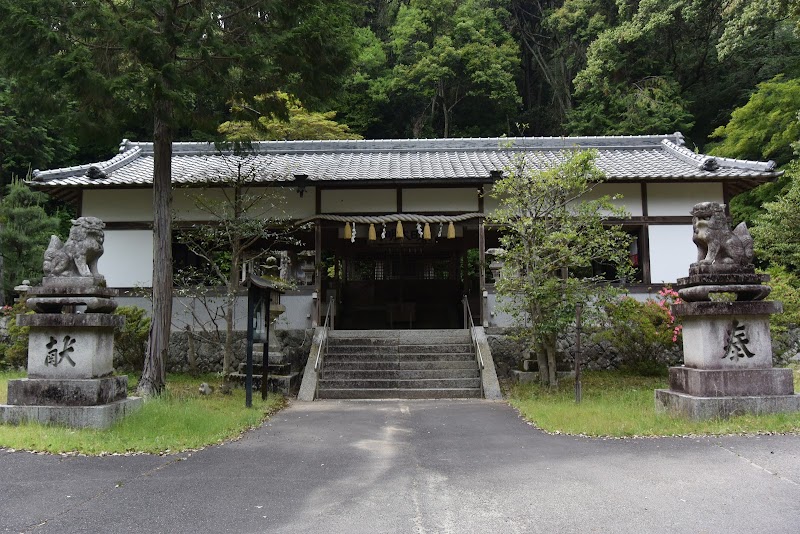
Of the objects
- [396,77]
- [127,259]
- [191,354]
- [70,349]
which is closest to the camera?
[70,349]

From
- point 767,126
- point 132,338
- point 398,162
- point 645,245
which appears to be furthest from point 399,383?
point 767,126

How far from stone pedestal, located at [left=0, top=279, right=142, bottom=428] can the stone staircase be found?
4938 mm

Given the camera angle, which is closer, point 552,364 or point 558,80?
point 552,364

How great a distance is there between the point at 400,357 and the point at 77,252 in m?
7.30

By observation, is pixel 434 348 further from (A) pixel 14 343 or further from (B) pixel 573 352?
(A) pixel 14 343

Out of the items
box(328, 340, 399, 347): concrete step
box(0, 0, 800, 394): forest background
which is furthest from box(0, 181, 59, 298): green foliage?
box(328, 340, 399, 347): concrete step

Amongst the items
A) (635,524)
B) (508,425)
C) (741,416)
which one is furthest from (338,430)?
(741,416)

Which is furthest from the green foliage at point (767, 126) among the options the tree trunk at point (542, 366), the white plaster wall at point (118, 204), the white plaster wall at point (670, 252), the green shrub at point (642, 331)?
the white plaster wall at point (118, 204)

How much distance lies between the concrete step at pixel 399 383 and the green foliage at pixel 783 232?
928cm

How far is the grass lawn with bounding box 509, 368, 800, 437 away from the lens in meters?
6.83

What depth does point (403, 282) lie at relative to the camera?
18828 mm

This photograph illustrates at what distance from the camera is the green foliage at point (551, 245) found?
35.7 ft

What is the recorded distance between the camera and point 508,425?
831 cm

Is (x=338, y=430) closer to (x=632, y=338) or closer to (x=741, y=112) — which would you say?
(x=632, y=338)
